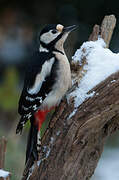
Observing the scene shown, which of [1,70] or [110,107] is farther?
[1,70]

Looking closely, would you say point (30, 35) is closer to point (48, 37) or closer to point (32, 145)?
point (48, 37)

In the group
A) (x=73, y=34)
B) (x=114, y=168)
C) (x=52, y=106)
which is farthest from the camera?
(x=73, y=34)

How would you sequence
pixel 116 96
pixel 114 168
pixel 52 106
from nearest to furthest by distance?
pixel 116 96 → pixel 52 106 → pixel 114 168

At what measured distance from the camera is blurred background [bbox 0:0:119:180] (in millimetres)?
5898

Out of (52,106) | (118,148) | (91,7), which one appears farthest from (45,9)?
(52,106)

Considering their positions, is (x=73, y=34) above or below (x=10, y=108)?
above

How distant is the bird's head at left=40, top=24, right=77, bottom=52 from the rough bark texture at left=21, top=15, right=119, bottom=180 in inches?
19.0

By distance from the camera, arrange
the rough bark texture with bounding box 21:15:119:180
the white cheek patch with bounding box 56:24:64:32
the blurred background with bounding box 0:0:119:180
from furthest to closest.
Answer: the blurred background with bounding box 0:0:119:180 < the white cheek patch with bounding box 56:24:64:32 < the rough bark texture with bounding box 21:15:119:180

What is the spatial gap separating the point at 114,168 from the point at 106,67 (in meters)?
2.61

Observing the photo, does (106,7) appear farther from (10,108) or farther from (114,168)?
(114,168)

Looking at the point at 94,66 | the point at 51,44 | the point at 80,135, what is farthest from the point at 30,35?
the point at 80,135

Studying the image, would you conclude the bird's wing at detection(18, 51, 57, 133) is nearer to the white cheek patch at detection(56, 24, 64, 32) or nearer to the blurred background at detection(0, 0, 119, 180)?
the white cheek patch at detection(56, 24, 64, 32)

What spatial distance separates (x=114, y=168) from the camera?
5016 mm

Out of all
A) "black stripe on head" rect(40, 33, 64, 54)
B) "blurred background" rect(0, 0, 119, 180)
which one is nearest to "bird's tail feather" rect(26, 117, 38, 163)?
"black stripe on head" rect(40, 33, 64, 54)
